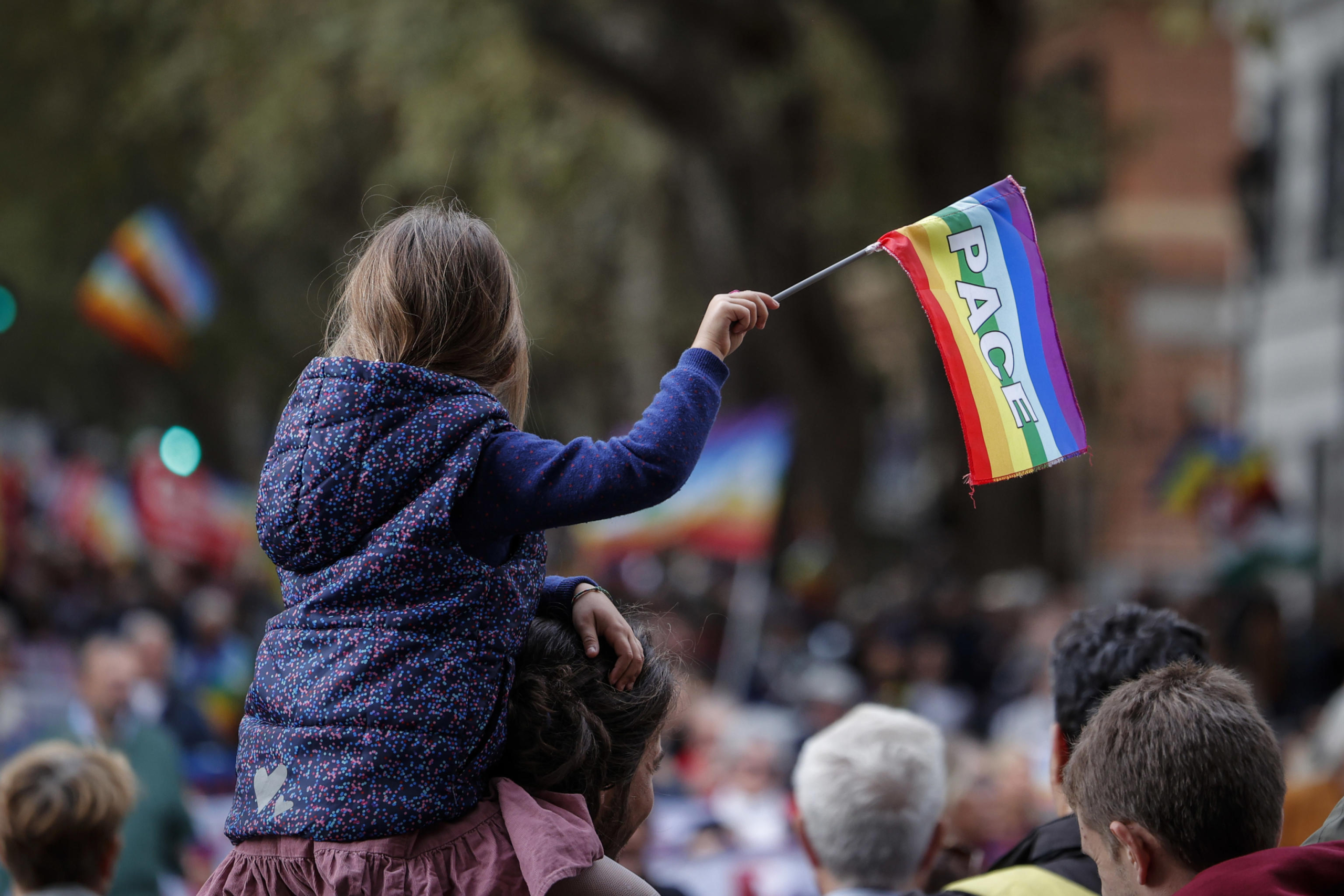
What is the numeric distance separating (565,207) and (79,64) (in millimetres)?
6344

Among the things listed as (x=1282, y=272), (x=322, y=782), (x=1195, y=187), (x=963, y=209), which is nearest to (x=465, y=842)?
(x=322, y=782)

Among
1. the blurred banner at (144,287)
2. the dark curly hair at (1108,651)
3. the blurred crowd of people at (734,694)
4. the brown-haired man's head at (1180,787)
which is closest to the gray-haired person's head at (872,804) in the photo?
the blurred crowd of people at (734,694)

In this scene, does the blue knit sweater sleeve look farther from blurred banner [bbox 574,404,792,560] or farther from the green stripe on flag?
blurred banner [bbox 574,404,792,560]

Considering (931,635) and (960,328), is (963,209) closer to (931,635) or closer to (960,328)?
(960,328)

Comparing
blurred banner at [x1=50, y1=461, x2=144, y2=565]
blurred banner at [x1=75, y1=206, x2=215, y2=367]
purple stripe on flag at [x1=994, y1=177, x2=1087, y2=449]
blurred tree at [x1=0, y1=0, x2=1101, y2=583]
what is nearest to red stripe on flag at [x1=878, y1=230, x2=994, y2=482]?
purple stripe on flag at [x1=994, y1=177, x2=1087, y2=449]

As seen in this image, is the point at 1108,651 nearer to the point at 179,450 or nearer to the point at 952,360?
the point at 952,360

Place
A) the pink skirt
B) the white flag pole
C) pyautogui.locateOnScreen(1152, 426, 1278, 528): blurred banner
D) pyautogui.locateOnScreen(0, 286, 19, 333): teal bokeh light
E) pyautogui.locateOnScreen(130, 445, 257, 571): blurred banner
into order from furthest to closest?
pyautogui.locateOnScreen(1152, 426, 1278, 528): blurred banner < pyautogui.locateOnScreen(130, 445, 257, 571): blurred banner < pyautogui.locateOnScreen(0, 286, 19, 333): teal bokeh light < the white flag pole < the pink skirt

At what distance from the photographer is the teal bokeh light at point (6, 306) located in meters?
8.00

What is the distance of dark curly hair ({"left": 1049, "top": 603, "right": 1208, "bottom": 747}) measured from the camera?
3123 mm

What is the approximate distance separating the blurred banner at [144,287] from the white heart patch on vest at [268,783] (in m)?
8.74

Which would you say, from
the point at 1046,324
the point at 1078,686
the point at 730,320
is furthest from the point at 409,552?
the point at 1078,686

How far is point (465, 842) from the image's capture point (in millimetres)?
2205

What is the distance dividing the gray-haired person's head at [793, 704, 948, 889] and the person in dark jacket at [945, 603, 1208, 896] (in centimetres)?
26

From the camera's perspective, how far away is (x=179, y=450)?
10.7 m
